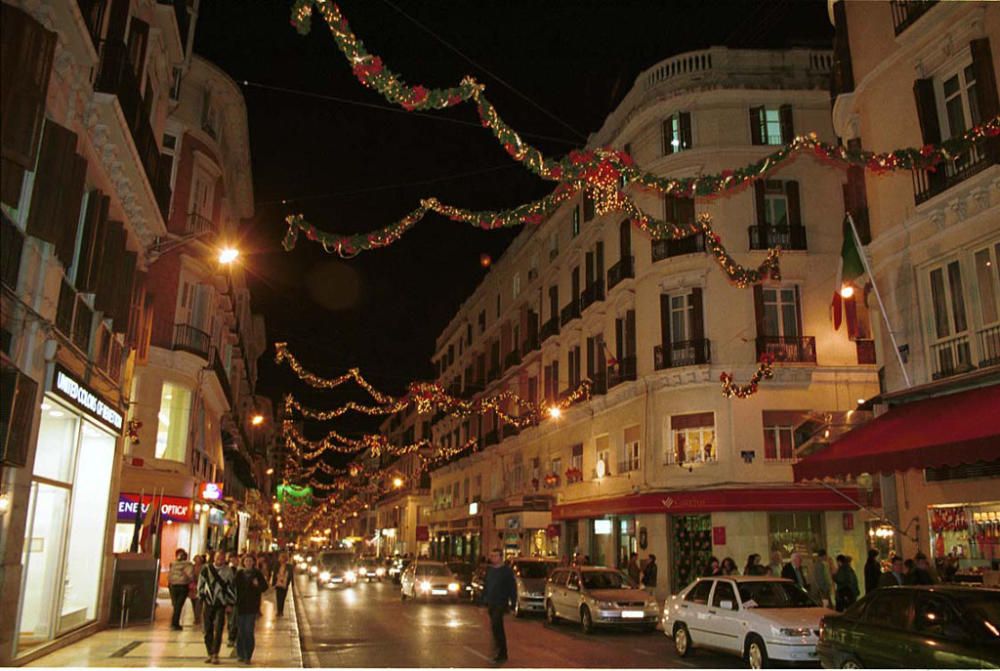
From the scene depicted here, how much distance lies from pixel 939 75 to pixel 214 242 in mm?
24312

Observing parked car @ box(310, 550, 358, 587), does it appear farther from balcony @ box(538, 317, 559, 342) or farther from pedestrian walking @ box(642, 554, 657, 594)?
pedestrian walking @ box(642, 554, 657, 594)

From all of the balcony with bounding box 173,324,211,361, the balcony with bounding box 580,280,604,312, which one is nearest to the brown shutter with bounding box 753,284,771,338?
the balcony with bounding box 580,280,604,312

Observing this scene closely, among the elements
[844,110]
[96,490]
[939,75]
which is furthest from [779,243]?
[96,490]

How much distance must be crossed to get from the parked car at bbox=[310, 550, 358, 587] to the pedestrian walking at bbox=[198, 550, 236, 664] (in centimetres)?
2772

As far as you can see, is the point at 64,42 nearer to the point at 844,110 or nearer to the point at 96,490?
the point at 96,490

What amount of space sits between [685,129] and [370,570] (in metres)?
35.0

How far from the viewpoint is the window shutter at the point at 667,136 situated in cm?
3009

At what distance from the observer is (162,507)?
1062 inches

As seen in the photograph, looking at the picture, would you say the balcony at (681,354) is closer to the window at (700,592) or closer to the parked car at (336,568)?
the window at (700,592)

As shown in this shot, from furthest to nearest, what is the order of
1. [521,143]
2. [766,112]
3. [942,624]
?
[766,112]
[521,143]
[942,624]

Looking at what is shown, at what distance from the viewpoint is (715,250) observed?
57.9 ft

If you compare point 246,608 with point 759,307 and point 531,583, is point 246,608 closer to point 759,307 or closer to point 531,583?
point 531,583

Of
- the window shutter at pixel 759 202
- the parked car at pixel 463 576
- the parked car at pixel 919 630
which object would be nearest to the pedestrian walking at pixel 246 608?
the parked car at pixel 919 630

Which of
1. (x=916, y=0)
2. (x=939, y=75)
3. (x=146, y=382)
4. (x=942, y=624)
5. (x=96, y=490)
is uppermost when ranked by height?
(x=916, y=0)
